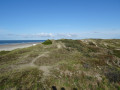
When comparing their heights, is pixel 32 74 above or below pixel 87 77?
above

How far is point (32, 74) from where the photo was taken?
1277cm

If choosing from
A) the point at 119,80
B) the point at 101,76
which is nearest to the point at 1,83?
the point at 101,76

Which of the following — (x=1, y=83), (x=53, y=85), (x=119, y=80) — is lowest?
(x=119, y=80)

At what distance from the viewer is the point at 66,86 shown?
11.1 meters

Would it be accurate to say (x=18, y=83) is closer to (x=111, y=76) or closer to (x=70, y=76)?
(x=70, y=76)

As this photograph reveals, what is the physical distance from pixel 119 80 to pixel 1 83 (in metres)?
18.6

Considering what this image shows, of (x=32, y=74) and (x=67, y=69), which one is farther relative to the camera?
(x=67, y=69)

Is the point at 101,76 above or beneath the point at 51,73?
beneath

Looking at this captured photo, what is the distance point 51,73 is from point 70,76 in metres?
3.29

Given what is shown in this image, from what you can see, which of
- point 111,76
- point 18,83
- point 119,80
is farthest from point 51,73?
point 119,80

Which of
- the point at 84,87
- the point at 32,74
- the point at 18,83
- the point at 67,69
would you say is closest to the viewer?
the point at 18,83

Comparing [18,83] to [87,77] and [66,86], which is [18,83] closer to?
[66,86]

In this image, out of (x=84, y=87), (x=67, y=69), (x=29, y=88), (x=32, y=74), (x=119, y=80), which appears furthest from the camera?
(x=67, y=69)

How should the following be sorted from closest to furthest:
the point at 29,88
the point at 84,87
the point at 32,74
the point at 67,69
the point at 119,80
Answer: the point at 29,88, the point at 84,87, the point at 32,74, the point at 119,80, the point at 67,69
